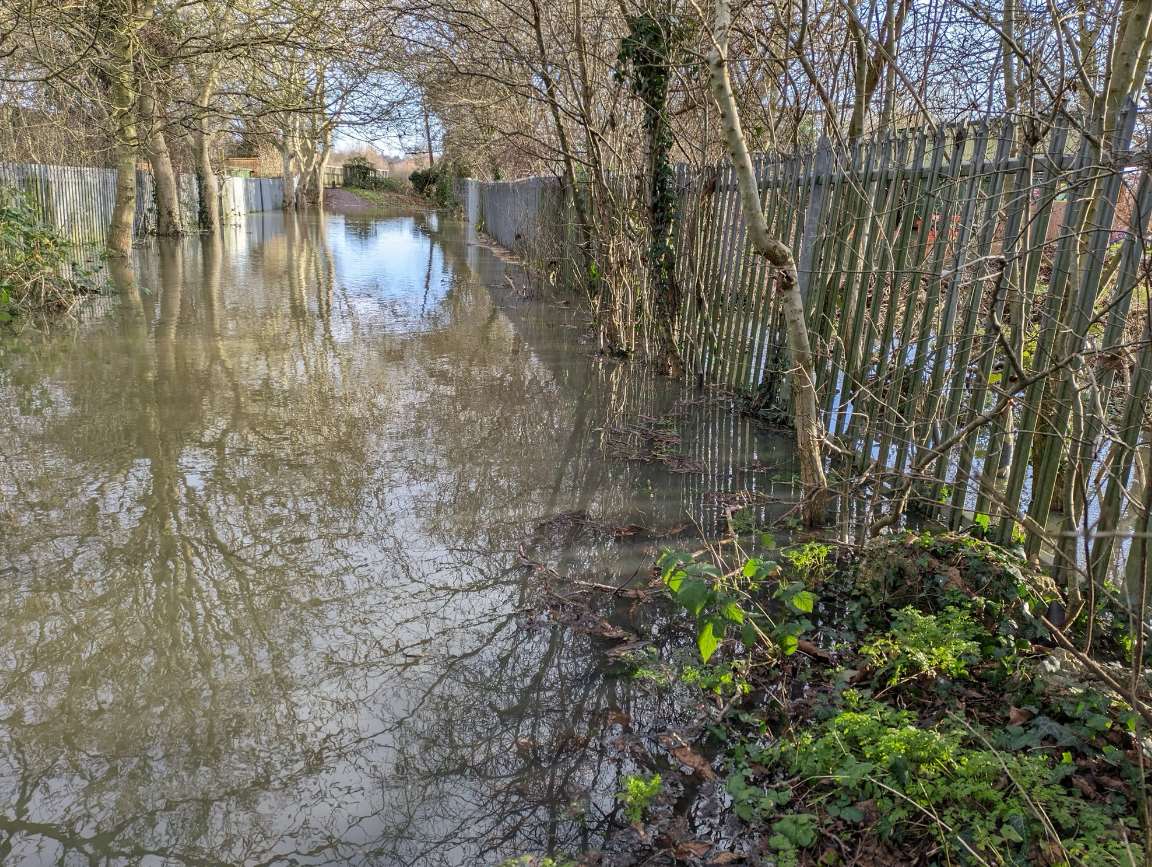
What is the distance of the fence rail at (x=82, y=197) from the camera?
1480 centimetres

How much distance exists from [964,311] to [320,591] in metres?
3.74

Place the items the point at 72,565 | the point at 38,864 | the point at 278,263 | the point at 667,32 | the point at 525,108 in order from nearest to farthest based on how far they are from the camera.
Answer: the point at 38,864, the point at 72,565, the point at 667,32, the point at 525,108, the point at 278,263

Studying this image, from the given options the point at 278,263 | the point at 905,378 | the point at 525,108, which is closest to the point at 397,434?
the point at 905,378

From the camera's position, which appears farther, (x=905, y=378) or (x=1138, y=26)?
(x=905, y=378)

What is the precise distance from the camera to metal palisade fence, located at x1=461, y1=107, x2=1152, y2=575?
133 inches

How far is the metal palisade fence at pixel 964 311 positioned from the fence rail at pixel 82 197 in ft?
33.4

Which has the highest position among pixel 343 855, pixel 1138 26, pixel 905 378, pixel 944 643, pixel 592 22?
pixel 592 22

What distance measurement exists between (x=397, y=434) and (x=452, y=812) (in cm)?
420

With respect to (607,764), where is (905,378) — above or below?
above

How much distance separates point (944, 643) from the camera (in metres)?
3.25

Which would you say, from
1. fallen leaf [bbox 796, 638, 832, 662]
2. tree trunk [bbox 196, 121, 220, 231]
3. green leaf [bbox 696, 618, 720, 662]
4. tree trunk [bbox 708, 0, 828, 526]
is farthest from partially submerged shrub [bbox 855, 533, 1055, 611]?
tree trunk [bbox 196, 121, 220, 231]

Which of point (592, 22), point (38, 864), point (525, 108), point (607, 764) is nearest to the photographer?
point (38, 864)

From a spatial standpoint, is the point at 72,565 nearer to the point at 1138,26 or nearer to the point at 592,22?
the point at 1138,26

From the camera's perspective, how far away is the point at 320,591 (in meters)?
4.01
